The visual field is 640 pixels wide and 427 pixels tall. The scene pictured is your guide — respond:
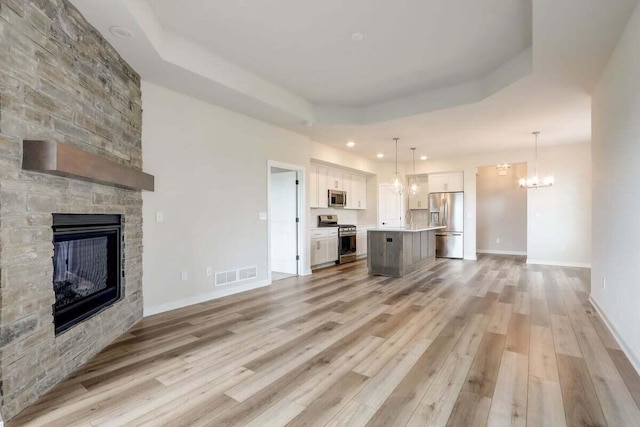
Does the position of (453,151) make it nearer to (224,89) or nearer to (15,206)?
(224,89)

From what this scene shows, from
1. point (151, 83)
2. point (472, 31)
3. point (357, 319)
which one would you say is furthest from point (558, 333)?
point (151, 83)

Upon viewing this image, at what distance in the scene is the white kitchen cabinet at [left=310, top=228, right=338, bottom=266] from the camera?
6678mm

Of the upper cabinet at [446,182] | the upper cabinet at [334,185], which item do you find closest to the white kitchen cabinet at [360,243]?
the upper cabinet at [334,185]

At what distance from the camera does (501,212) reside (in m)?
9.30

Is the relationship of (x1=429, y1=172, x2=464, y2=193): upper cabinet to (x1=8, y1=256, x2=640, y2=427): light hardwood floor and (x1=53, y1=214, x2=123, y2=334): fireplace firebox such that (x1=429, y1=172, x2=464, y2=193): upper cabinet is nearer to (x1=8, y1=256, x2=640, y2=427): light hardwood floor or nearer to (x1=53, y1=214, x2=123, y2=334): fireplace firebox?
(x1=8, y1=256, x2=640, y2=427): light hardwood floor

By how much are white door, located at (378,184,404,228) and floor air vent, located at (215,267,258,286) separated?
5.02 m

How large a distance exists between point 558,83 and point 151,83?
4.79m

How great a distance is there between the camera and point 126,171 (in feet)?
9.45

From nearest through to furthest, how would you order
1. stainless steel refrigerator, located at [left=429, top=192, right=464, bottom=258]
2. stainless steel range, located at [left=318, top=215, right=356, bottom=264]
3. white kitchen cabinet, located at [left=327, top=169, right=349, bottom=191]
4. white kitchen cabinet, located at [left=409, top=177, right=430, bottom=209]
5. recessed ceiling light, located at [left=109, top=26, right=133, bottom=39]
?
recessed ceiling light, located at [left=109, top=26, right=133, bottom=39] → stainless steel range, located at [left=318, top=215, right=356, bottom=264] → white kitchen cabinet, located at [left=327, top=169, right=349, bottom=191] → stainless steel refrigerator, located at [left=429, top=192, right=464, bottom=258] → white kitchen cabinet, located at [left=409, top=177, right=430, bottom=209]

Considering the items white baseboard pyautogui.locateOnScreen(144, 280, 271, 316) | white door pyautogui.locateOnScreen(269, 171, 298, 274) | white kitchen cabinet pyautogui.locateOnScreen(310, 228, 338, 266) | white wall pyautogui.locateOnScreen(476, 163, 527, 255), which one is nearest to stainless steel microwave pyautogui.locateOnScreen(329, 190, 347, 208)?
white kitchen cabinet pyautogui.locateOnScreen(310, 228, 338, 266)

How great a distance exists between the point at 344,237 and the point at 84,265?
18.3 feet

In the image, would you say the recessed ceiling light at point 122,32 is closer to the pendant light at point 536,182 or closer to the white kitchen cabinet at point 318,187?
the white kitchen cabinet at point 318,187

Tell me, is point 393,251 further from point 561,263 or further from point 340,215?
point 561,263

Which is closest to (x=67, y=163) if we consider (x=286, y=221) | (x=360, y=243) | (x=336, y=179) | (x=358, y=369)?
(x=358, y=369)
